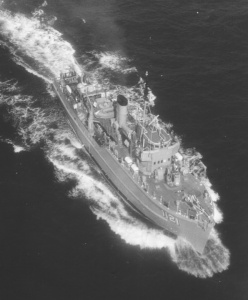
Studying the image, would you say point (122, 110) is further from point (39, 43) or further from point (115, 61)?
point (39, 43)

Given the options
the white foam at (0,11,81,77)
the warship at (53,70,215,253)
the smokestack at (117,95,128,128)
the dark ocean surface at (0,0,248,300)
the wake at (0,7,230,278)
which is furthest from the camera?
the white foam at (0,11,81,77)

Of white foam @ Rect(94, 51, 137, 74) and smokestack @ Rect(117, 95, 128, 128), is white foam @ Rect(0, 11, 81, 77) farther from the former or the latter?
smokestack @ Rect(117, 95, 128, 128)

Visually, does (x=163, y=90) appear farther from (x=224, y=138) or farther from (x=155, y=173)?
(x=155, y=173)

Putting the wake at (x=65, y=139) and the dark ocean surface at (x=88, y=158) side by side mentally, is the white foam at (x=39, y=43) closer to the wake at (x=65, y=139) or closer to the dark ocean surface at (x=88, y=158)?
the wake at (x=65, y=139)

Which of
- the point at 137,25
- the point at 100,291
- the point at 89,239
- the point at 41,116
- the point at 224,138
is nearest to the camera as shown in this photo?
the point at 100,291

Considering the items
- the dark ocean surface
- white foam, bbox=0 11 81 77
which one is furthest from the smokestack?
white foam, bbox=0 11 81 77

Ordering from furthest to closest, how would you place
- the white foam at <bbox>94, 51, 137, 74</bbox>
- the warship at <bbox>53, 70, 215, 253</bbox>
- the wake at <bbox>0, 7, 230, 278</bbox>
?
the white foam at <bbox>94, 51, 137, 74</bbox>
the warship at <bbox>53, 70, 215, 253</bbox>
the wake at <bbox>0, 7, 230, 278</bbox>

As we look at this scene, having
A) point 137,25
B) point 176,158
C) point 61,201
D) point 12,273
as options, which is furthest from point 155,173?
point 137,25
